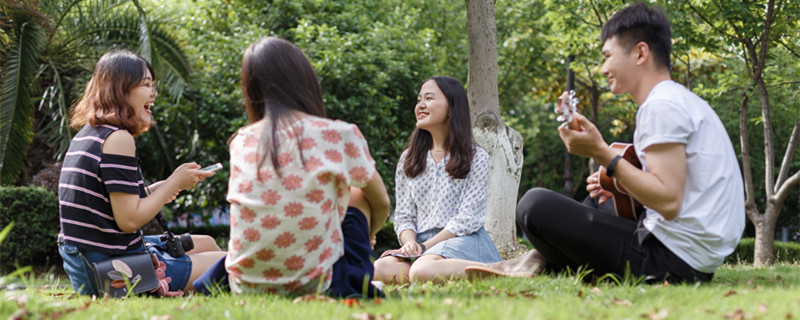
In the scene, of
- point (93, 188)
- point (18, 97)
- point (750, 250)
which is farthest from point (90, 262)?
point (750, 250)

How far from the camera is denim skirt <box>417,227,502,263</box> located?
4.64 metres

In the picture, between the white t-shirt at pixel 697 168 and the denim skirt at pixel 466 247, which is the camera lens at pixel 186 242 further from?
the white t-shirt at pixel 697 168

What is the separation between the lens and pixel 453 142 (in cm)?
516

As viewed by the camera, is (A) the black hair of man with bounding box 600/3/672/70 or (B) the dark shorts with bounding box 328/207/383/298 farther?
(A) the black hair of man with bounding box 600/3/672/70

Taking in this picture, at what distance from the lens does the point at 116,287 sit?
12.7 feet

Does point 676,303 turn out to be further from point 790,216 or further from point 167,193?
point 790,216

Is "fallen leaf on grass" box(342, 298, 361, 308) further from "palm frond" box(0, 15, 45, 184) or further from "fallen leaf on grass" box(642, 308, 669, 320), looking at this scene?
"palm frond" box(0, 15, 45, 184)

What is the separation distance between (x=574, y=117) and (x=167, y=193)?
2266 millimetres

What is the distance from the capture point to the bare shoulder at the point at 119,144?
382cm

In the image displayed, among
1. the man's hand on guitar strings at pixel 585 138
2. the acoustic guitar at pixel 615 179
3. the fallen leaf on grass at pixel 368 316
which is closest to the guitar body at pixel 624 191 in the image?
the acoustic guitar at pixel 615 179

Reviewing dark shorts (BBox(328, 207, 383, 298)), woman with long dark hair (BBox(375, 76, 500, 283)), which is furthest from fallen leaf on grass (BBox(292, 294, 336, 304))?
woman with long dark hair (BBox(375, 76, 500, 283))

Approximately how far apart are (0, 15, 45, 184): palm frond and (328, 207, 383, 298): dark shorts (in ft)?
27.0

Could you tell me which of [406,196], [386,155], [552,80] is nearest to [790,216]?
[552,80]

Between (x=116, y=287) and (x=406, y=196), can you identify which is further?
(x=406, y=196)
